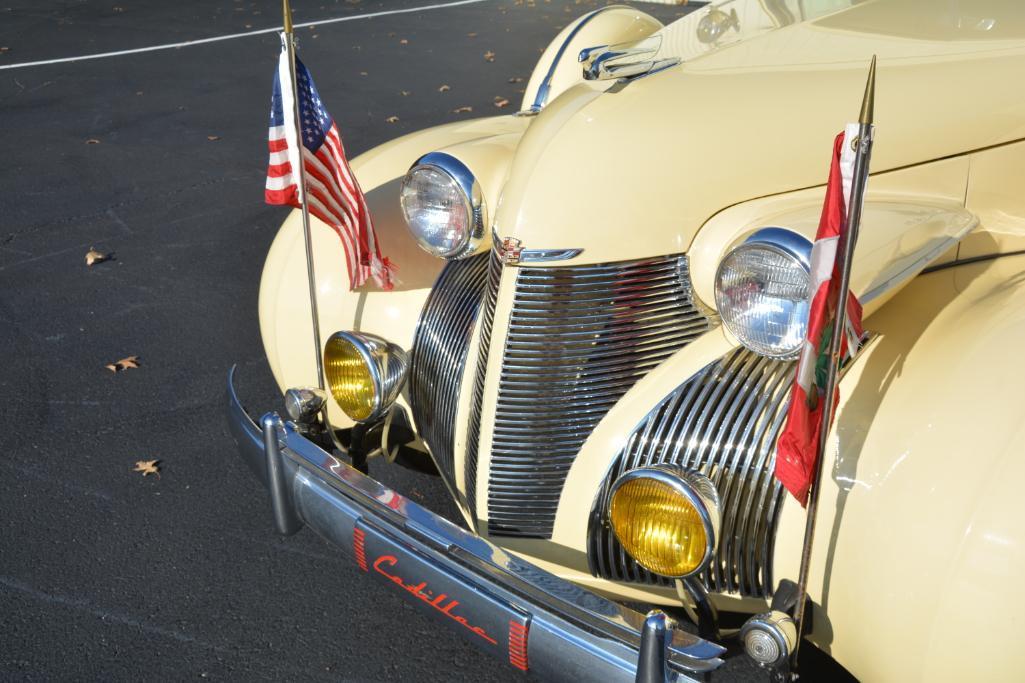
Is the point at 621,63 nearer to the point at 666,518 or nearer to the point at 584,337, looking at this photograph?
the point at 584,337

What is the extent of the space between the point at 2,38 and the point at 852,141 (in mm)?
10559

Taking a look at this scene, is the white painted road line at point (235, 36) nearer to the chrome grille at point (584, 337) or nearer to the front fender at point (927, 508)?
the chrome grille at point (584, 337)

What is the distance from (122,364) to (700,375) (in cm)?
277

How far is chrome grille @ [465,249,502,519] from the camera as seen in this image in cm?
234

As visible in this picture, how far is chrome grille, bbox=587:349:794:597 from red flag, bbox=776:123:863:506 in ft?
0.71

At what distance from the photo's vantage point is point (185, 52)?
971 centimetres

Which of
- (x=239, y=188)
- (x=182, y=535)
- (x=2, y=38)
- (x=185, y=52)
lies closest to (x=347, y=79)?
(x=185, y=52)

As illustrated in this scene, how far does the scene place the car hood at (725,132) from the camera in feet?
7.30

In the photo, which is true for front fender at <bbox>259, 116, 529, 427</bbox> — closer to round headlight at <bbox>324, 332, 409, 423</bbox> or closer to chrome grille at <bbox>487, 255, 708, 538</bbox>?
round headlight at <bbox>324, 332, 409, 423</bbox>

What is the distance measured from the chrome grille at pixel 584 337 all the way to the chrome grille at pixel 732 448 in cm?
12

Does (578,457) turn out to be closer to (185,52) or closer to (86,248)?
(86,248)

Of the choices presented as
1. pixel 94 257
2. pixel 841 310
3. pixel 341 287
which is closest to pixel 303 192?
pixel 341 287

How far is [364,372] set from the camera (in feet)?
8.61

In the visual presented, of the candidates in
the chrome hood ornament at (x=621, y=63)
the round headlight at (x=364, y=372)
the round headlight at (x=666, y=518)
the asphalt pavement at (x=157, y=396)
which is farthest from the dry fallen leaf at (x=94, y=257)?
the round headlight at (x=666, y=518)
